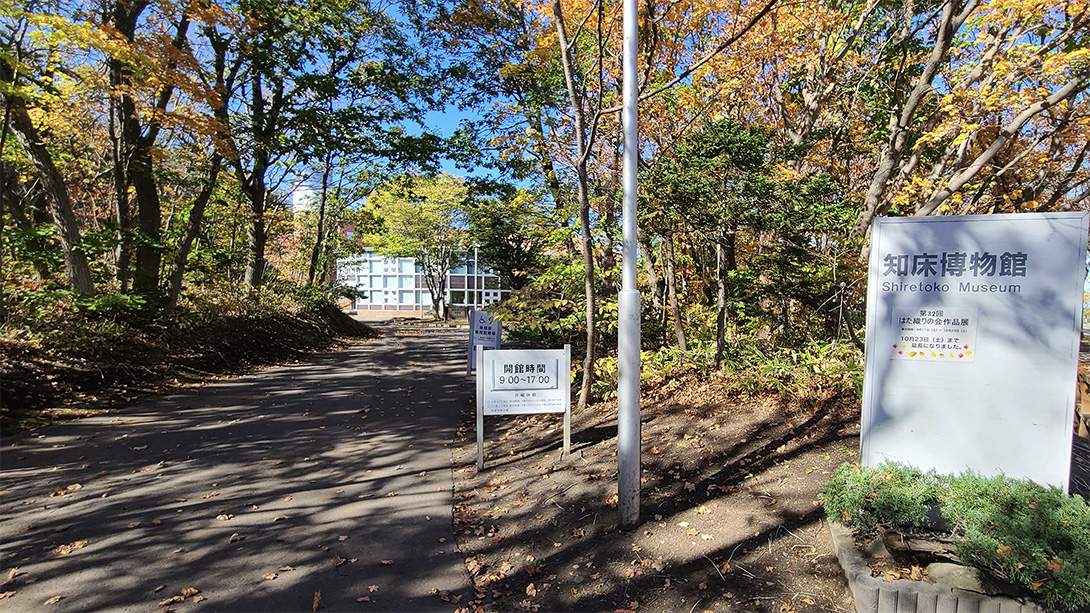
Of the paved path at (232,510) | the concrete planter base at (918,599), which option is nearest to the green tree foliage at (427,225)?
the paved path at (232,510)

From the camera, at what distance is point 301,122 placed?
13.9 metres

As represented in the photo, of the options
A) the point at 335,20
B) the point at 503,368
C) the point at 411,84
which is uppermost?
the point at 335,20

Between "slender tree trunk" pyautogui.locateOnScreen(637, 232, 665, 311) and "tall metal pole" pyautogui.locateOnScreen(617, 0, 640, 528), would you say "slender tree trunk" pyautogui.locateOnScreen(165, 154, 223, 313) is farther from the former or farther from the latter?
"tall metal pole" pyautogui.locateOnScreen(617, 0, 640, 528)

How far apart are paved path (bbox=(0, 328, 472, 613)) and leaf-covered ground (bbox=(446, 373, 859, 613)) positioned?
0.42 meters

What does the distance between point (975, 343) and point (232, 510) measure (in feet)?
18.9

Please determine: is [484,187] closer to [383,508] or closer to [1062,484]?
[383,508]

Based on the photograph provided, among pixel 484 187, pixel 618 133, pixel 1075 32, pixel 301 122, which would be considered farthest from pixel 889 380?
pixel 301 122

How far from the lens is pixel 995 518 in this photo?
2828mm

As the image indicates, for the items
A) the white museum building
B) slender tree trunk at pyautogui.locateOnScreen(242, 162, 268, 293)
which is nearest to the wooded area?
slender tree trunk at pyautogui.locateOnScreen(242, 162, 268, 293)

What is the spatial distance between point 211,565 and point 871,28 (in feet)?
36.4

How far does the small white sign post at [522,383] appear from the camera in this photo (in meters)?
5.74

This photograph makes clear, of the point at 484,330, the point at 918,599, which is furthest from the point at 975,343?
the point at 484,330

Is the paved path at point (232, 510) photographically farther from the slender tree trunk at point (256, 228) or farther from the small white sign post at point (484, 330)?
the slender tree trunk at point (256, 228)

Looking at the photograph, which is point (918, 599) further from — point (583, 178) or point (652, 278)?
point (652, 278)
